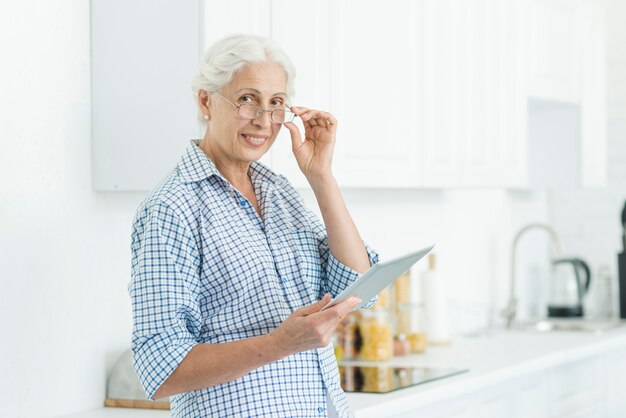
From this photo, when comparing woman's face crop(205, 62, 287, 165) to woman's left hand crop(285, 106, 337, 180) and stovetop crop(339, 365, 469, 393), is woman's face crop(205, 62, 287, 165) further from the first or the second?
stovetop crop(339, 365, 469, 393)

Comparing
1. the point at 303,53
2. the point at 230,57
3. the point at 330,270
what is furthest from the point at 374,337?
the point at 230,57

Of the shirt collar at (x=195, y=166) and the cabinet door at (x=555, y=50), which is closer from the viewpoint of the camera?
the shirt collar at (x=195, y=166)

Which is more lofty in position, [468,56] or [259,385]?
[468,56]

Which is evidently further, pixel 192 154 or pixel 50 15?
pixel 50 15

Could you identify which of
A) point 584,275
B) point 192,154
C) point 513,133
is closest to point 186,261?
point 192,154

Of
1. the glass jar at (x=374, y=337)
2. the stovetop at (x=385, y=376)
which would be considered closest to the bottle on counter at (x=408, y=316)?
the glass jar at (x=374, y=337)

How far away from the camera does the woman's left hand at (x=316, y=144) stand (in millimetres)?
2053

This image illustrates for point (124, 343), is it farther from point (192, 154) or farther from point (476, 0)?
point (476, 0)

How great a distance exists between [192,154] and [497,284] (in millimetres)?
2541

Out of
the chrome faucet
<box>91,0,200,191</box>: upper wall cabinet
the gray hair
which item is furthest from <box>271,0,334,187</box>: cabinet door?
the chrome faucet

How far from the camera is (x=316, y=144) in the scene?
6.84 feet

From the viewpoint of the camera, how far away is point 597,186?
4.26m

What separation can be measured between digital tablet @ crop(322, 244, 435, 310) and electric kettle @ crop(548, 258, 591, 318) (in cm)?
267

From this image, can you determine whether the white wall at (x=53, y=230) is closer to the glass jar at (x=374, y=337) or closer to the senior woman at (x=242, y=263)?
the senior woman at (x=242, y=263)
